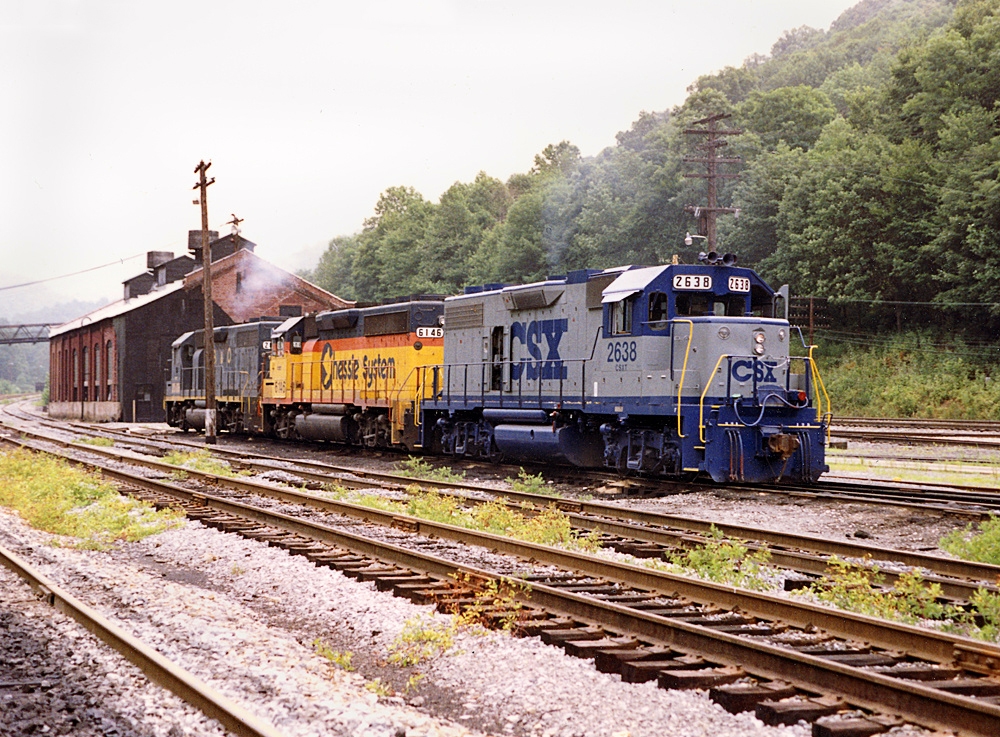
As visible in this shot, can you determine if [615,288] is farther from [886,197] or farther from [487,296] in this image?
[886,197]

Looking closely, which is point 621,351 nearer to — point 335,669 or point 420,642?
point 420,642

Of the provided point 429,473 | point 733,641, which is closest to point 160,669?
point 733,641

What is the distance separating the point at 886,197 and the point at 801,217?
17.1ft

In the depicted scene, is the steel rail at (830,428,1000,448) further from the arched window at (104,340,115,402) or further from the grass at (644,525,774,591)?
the arched window at (104,340,115,402)

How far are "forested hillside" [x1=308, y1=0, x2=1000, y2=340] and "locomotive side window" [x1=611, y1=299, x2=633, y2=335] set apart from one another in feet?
83.9

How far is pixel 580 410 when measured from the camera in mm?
17812

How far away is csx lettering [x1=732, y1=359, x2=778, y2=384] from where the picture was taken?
15.9 m

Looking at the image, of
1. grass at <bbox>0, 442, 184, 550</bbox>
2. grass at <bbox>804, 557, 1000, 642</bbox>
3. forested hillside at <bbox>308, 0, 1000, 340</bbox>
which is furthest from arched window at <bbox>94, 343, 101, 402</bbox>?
grass at <bbox>804, 557, 1000, 642</bbox>

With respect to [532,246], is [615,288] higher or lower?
lower

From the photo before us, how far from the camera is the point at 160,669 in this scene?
239 inches

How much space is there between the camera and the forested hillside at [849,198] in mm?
40156

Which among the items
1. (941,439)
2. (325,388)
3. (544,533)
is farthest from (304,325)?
(544,533)

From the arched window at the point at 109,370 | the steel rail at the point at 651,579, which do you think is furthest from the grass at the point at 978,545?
the arched window at the point at 109,370

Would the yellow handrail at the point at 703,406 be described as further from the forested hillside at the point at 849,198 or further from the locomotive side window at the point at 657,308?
the forested hillside at the point at 849,198
